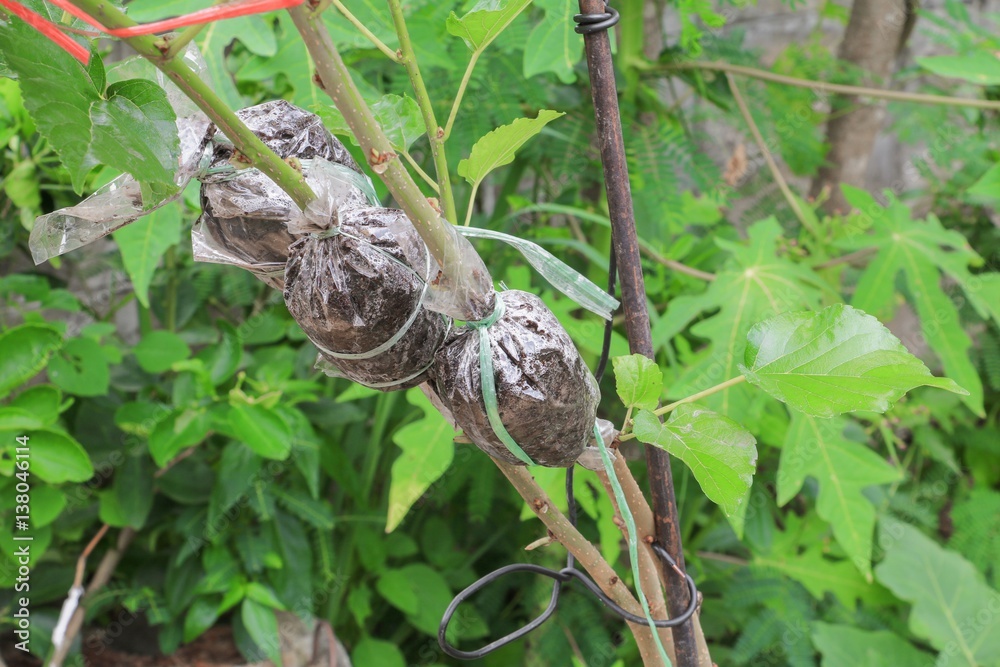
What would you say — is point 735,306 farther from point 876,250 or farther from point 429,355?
point 429,355

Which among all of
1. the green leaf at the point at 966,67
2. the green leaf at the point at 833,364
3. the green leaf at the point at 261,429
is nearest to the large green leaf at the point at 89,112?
the green leaf at the point at 833,364

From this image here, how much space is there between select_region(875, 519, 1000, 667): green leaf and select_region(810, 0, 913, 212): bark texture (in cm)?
67

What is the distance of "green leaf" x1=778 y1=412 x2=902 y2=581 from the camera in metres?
0.89

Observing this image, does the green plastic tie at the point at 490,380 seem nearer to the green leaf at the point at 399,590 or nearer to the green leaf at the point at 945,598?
the green leaf at the point at 399,590

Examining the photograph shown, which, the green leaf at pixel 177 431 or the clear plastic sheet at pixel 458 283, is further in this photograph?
the green leaf at pixel 177 431

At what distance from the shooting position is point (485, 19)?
1.06ft

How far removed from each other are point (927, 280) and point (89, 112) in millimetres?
1051

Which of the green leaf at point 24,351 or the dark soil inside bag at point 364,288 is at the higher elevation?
the dark soil inside bag at point 364,288

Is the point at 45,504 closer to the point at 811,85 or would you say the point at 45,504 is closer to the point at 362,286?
the point at 362,286

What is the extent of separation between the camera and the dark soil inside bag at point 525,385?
1.01 feet

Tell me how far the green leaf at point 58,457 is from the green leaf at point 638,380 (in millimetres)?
744

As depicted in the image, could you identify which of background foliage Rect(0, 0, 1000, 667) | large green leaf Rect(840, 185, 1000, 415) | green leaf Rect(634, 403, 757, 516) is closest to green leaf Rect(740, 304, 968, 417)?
green leaf Rect(634, 403, 757, 516)

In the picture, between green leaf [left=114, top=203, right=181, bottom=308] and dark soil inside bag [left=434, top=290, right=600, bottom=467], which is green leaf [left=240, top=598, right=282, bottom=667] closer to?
green leaf [left=114, top=203, right=181, bottom=308]

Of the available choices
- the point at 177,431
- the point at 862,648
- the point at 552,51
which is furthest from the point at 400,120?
the point at 862,648
